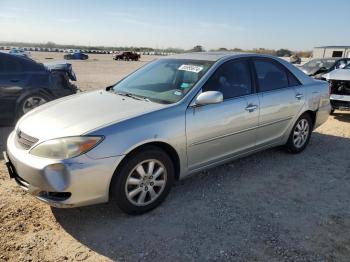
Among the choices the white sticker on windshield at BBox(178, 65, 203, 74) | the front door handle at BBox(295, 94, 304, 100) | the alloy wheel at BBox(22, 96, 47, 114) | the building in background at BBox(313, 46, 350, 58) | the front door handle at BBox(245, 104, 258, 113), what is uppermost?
the white sticker on windshield at BBox(178, 65, 203, 74)

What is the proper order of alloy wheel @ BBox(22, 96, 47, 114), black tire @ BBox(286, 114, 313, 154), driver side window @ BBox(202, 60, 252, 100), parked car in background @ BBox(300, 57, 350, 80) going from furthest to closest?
1. parked car in background @ BBox(300, 57, 350, 80)
2. alloy wheel @ BBox(22, 96, 47, 114)
3. black tire @ BBox(286, 114, 313, 154)
4. driver side window @ BBox(202, 60, 252, 100)

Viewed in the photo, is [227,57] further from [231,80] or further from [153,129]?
[153,129]

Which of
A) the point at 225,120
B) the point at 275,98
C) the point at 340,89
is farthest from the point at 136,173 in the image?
the point at 340,89

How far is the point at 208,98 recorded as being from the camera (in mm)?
3689

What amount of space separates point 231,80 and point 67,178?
92.2 inches

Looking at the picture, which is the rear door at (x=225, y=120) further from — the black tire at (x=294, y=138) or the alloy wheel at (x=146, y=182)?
the black tire at (x=294, y=138)

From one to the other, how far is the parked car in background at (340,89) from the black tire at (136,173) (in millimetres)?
5848

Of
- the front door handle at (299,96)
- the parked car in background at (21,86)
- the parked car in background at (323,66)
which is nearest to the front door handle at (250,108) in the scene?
the front door handle at (299,96)

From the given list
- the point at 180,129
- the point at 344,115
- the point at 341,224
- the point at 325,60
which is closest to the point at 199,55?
the point at 180,129

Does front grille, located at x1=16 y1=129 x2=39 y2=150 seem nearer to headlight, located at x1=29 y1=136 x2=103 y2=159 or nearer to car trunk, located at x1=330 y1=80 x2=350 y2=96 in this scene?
headlight, located at x1=29 y1=136 x2=103 y2=159

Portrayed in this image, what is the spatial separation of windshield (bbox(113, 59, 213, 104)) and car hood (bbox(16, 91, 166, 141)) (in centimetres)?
22

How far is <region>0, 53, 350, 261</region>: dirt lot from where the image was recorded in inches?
117

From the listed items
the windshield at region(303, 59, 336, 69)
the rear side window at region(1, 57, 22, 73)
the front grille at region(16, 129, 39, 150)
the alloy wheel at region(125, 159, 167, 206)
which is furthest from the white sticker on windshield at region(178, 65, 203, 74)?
the windshield at region(303, 59, 336, 69)

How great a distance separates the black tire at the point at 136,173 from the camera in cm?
324
